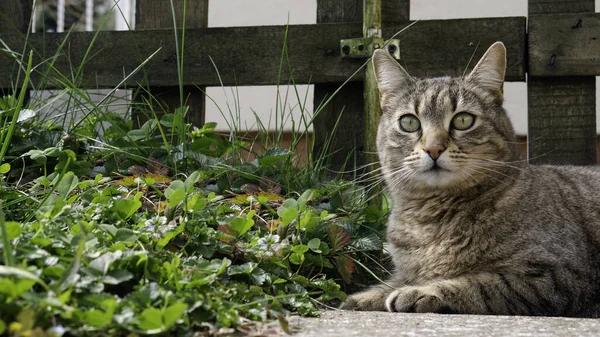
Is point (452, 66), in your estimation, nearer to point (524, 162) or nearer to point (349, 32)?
point (349, 32)

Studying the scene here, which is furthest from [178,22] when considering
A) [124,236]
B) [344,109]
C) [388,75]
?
[124,236]

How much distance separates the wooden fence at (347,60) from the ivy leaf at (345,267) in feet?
3.04

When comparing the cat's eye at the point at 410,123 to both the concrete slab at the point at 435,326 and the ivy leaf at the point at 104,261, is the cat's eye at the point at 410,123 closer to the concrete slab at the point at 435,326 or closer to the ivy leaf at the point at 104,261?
the concrete slab at the point at 435,326

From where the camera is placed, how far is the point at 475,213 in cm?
261

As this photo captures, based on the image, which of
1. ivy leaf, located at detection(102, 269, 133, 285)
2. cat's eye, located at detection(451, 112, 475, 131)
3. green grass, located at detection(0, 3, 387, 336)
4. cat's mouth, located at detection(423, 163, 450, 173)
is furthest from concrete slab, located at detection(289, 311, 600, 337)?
cat's eye, located at detection(451, 112, 475, 131)

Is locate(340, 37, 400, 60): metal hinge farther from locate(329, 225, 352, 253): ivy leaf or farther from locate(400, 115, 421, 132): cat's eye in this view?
locate(329, 225, 352, 253): ivy leaf

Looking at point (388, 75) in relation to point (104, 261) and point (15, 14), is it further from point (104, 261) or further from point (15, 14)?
point (15, 14)

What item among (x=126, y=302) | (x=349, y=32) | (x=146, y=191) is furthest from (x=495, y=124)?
(x=126, y=302)

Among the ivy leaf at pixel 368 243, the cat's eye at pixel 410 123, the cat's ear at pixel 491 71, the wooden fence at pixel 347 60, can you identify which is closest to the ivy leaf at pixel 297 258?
the ivy leaf at pixel 368 243

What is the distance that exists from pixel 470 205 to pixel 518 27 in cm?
113

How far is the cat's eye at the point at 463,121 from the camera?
106 inches

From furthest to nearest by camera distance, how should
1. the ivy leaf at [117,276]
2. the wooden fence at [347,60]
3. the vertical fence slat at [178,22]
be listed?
the vertical fence slat at [178,22] → the wooden fence at [347,60] → the ivy leaf at [117,276]

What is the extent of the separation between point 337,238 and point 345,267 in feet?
0.34

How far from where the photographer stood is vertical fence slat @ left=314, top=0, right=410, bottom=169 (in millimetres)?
3523
